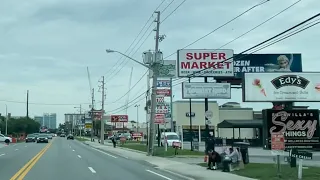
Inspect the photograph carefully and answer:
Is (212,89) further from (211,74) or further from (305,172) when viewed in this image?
(305,172)

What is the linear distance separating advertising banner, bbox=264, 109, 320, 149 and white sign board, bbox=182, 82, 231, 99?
2289 centimetres

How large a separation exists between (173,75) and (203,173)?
Result: 41.5m

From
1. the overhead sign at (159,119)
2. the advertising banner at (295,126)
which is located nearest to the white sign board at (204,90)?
the overhead sign at (159,119)

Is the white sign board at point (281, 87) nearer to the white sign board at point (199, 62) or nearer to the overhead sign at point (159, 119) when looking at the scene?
the overhead sign at point (159, 119)

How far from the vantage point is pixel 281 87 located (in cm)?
2648

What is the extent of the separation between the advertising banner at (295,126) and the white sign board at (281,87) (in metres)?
2.86

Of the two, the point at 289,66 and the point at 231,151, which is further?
the point at 289,66

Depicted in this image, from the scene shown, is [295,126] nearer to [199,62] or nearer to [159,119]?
[159,119]

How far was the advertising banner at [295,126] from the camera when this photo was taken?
23.5 m

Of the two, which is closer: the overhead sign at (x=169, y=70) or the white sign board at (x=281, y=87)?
the white sign board at (x=281, y=87)

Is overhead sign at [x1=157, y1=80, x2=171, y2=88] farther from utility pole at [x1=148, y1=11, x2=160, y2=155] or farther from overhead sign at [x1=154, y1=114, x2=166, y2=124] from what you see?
utility pole at [x1=148, y1=11, x2=160, y2=155]

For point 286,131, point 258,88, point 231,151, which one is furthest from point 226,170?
point 258,88

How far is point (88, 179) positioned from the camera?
Answer: 67.8 ft

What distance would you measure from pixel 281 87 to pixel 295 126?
343 cm
